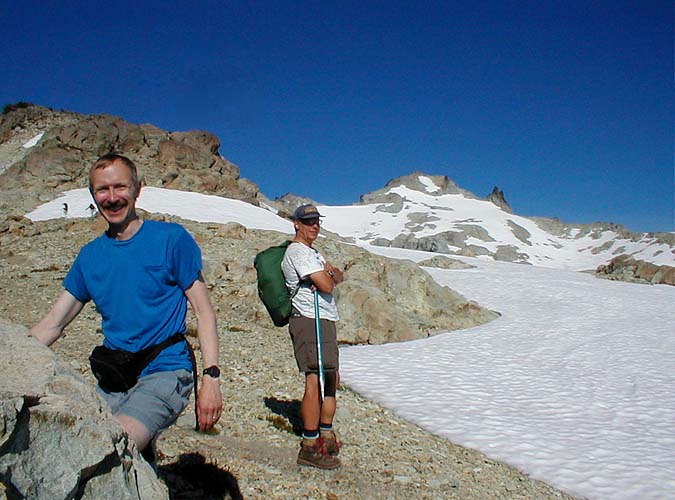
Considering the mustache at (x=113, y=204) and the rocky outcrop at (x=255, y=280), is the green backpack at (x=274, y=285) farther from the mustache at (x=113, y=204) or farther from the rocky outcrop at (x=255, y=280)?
the rocky outcrop at (x=255, y=280)

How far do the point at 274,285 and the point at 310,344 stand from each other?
806 millimetres

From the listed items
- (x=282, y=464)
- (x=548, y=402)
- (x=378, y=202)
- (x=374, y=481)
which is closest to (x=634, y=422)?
(x=548, y=402)

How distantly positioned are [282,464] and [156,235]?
4.11 m

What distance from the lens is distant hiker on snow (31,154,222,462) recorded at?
3.27 m

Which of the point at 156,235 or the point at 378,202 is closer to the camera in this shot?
the point at 156,235

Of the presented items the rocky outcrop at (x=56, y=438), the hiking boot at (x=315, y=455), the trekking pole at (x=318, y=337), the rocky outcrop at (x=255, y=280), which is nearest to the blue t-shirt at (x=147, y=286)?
the rocky outcrop at (x=56, y=438)

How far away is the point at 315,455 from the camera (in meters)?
6.25

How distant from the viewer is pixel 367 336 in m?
15.7

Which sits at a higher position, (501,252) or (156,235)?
(501,252)

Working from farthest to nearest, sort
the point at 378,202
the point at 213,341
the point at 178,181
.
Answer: the point at 378,202 → the point at 178,181 → the point at 213,341

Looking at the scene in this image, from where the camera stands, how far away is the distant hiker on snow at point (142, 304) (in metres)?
3.27

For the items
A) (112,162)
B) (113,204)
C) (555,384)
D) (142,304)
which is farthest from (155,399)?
(555,384)

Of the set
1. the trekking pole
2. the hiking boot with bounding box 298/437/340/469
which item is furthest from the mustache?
the hiking boot with bounding box 298/437/340/469

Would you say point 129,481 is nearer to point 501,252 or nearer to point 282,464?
point 282,464
